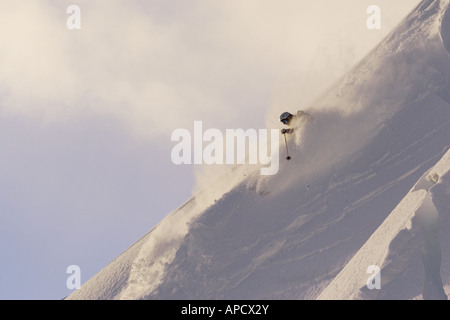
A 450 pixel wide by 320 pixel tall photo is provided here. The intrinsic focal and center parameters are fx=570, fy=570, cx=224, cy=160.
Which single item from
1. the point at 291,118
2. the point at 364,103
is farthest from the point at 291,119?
the point at 364,103

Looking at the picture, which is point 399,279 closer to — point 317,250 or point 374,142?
point 317,250

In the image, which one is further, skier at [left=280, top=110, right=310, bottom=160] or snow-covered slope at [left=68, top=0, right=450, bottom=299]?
skier at [left=280, top=110, right=310, bottom=160]

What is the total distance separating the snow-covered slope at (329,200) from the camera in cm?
6166

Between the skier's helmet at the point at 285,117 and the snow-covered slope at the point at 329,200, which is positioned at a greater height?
the skier's helmet at the point at 285,117

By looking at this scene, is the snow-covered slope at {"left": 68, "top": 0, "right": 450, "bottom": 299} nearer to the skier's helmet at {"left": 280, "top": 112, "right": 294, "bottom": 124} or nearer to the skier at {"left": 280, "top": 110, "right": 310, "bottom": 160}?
the skier at {"left": 280, "top": 110, "right": 310, "bottom": 160}

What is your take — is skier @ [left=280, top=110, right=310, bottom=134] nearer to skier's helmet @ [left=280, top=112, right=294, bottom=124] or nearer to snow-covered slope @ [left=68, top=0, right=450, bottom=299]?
skier's helmet @ [left=280, top=112, right=294, bottom=124]

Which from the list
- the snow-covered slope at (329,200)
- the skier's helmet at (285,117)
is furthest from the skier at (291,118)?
the snow-covered slope at (329,200)

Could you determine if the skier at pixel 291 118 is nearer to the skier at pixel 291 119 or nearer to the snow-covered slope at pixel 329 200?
the skier at pixel 291 119

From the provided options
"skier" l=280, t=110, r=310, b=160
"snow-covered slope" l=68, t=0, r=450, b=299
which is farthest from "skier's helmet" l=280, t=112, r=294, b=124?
"snow-covered slope" l=68, t=0, r=450, b=299

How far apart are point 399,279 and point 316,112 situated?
22998mm

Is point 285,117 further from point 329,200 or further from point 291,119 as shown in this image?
point 329,200

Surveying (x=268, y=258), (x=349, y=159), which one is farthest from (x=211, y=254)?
(x=349, y=159)

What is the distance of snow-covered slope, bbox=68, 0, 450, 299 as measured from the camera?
61656mm

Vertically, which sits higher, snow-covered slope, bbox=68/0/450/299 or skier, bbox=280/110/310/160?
skier, bbox=280/110/310/160
